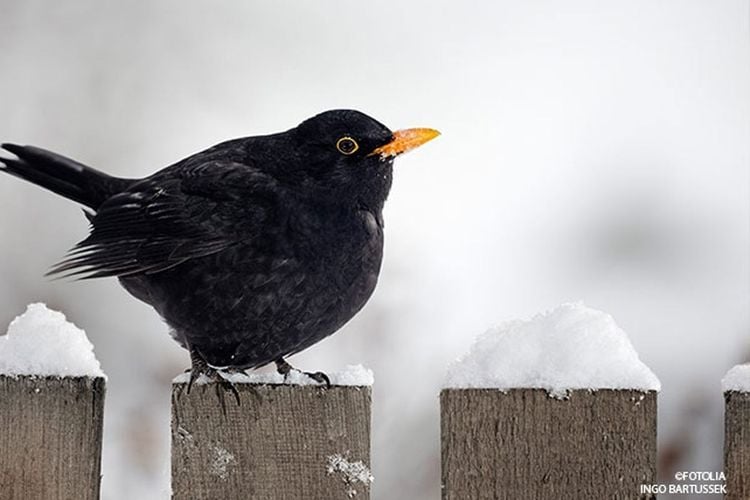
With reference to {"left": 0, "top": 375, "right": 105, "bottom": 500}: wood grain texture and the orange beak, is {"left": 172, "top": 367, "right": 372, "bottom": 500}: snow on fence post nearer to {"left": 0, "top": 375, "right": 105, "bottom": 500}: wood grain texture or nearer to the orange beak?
{"left": 0, "top": 375, "right": 105, "bottom": 500}: wood grain texture

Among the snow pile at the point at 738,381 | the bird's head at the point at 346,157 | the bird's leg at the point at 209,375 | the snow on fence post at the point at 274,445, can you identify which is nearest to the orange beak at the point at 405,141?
the bird's head at the point at 346,157

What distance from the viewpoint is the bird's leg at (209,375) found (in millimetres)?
2334

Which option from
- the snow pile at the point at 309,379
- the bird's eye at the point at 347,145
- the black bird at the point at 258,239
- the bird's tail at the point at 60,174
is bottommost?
the snow pile at the point at 309,379

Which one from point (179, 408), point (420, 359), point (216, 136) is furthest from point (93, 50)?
point (179, 408)

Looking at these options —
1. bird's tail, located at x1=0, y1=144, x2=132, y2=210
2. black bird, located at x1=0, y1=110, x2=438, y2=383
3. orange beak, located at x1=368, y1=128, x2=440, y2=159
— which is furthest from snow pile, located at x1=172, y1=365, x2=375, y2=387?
bird's tail, located at x1=0, y1=144, x2=132, y2=210

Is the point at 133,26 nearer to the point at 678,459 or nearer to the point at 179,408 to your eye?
the point at 678,459

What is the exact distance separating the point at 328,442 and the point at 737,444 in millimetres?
701

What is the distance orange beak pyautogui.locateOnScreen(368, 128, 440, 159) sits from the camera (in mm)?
3088

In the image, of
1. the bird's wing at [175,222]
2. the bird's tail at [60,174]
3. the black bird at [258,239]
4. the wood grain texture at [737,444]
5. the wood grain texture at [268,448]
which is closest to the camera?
the wood grain texture at [737,444]

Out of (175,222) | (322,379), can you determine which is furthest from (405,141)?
(322,379)

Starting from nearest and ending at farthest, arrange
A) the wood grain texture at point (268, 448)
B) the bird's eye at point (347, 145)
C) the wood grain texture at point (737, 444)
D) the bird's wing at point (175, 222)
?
the wood grain texture at point (737, 444) → the wood grain texture at point (268, 448) → the bird's wing at point (175, 222) → the bird's eye at point (347, 145)

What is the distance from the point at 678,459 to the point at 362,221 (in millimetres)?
1337

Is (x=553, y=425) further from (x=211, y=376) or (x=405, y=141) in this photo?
(x=405, y=141)

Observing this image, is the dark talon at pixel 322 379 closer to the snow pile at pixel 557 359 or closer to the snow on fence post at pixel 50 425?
the snow pile at pixel 557 359
